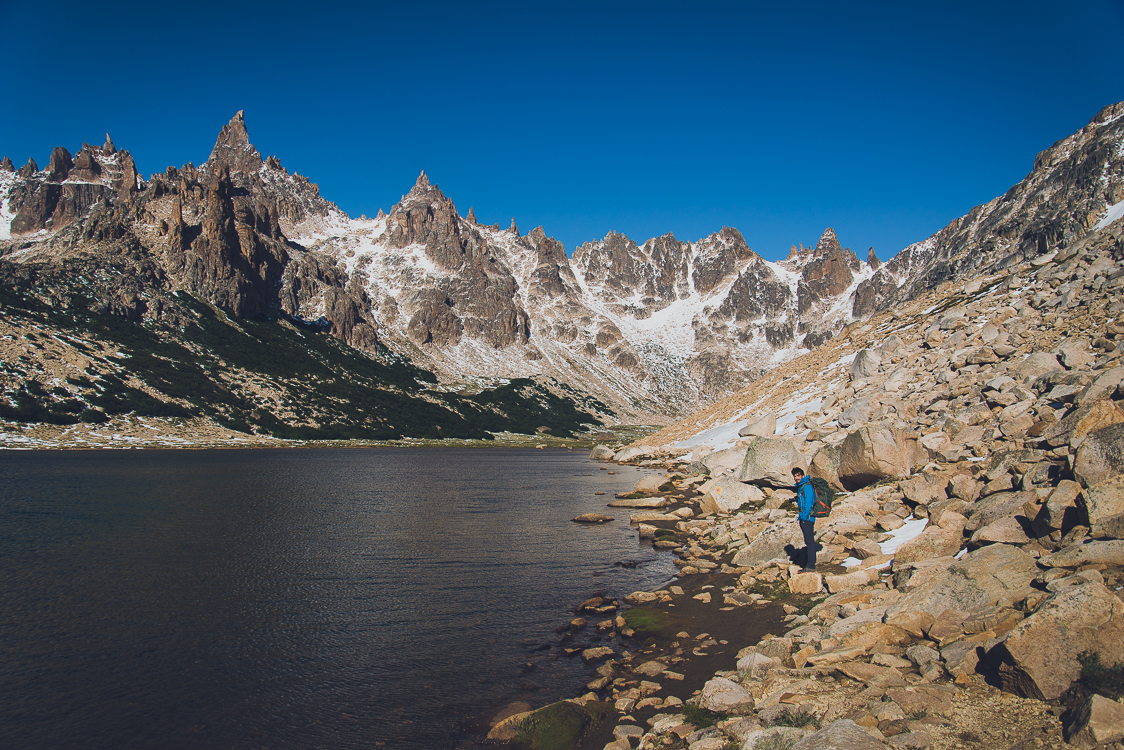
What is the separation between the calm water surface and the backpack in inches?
274

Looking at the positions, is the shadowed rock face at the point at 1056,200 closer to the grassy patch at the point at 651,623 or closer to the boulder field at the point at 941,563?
the boulder field at the point at 941,563

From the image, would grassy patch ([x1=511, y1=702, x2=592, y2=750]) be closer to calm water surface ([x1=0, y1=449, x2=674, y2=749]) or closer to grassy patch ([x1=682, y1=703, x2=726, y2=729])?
calm water surface ([x1=0, y1=449, x2=674, y2=749])

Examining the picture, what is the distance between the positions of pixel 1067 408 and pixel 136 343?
665 feet

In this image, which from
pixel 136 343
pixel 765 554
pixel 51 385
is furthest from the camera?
pixel 136 343

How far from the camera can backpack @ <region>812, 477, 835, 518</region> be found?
726 inches

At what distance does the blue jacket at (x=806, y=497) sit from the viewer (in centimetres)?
1858

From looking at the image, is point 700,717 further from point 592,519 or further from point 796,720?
point 592,519

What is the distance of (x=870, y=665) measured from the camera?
10.8 meters

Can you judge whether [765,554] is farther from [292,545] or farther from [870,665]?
[292,545]

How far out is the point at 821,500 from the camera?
18.7m

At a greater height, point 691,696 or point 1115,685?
point 1115,685

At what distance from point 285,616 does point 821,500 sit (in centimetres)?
1859

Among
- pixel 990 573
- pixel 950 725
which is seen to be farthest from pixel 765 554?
pixel 950 725

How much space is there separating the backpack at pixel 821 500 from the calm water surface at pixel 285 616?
697cm
